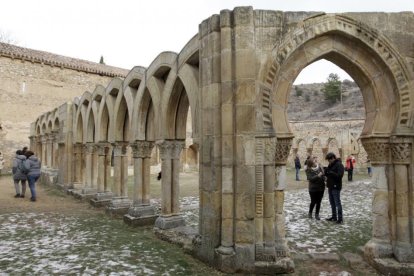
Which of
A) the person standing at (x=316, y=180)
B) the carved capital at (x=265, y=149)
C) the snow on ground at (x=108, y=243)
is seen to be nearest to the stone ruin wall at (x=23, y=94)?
the snow on ground at (x=108, y=243)

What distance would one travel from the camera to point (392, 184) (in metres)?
4.71

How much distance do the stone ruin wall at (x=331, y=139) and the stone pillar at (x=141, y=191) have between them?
1917cm

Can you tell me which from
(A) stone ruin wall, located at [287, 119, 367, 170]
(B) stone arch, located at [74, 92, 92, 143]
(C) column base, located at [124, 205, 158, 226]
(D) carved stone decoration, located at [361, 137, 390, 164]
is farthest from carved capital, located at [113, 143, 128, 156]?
(A) stone ruin wall, located at [287, 119, 367, 170]

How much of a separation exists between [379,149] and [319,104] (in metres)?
51.7

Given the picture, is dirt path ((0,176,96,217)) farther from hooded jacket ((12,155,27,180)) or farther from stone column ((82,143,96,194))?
hooded jacket ((12,155,27,180))

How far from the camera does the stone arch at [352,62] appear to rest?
15.0ft

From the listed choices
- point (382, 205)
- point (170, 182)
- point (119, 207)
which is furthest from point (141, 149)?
point (382, 205)

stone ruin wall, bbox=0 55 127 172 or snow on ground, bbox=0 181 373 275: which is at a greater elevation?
stone ruin wall, bbox=0 55 127 172

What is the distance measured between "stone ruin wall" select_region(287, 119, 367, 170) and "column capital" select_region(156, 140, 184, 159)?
1944 cm

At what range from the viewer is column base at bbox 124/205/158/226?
7.42 m

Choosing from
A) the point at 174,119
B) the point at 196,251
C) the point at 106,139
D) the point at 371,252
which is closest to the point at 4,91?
the point at 106,139

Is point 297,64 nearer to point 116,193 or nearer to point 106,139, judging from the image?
point 116,193

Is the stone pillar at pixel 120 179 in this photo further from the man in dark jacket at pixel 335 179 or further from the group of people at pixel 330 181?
the man in dark jacket at pixel 335 179

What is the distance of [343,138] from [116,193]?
21001mm
